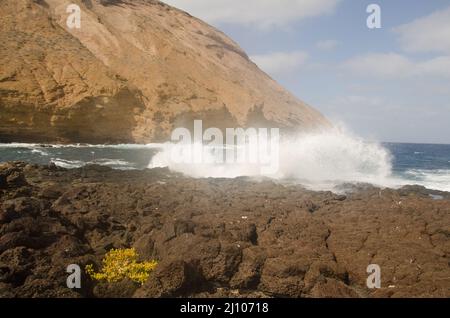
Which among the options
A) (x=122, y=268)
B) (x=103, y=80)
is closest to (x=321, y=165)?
(x=122, y=268)

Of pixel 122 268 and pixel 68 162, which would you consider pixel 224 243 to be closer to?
pixel 122 268

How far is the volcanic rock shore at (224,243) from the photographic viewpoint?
5582mm

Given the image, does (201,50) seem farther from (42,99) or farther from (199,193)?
(199,193)

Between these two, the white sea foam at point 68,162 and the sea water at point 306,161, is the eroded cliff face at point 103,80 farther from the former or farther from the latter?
the white sea foam at point 68,162

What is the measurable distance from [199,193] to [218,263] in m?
5.70

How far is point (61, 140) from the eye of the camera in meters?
29.3

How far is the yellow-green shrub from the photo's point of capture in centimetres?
595

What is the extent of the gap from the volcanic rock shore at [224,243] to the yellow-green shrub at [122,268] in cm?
17

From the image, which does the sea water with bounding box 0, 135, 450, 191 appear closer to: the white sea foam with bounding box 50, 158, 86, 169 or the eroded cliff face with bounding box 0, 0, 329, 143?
the white sea foam with bounding box 50, 158, 86, 169

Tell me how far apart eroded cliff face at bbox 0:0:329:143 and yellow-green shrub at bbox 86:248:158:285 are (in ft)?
77.1

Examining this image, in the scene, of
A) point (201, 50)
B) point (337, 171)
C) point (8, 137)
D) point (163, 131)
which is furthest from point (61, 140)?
point (201, 50)

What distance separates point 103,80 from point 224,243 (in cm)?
2719

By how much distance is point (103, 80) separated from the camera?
3073 cm

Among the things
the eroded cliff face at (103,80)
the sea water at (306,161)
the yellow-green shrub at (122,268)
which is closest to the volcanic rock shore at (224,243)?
the yellow-green shrub at (122,268)
